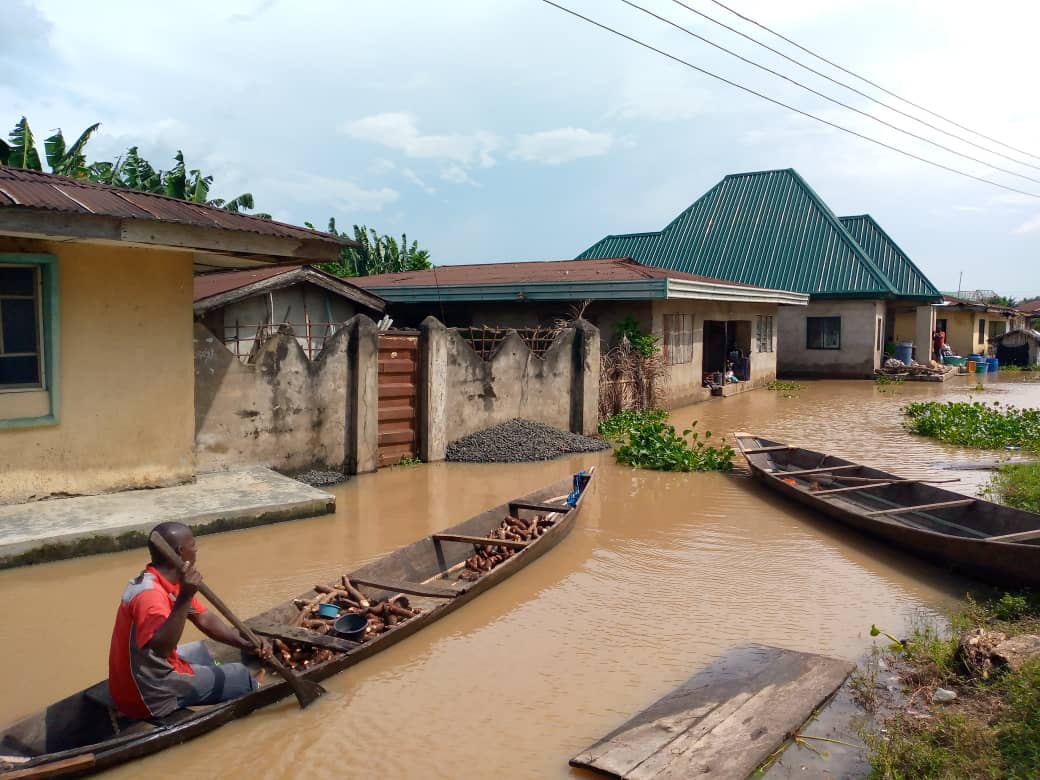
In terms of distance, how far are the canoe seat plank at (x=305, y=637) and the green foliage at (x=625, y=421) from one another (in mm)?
9983

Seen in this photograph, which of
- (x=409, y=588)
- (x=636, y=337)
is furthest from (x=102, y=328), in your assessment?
(x=636, y=337)

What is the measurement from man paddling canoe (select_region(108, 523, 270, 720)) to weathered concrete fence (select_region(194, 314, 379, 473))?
235 inches

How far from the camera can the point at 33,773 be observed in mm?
3701

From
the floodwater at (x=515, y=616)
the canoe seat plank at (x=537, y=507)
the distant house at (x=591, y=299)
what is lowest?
the floodwater at (x=515, y=616)

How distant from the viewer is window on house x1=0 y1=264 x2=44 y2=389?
26.4 ft

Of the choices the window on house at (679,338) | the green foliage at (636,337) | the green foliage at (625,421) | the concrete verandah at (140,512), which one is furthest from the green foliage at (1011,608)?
the window on house at (679,338)

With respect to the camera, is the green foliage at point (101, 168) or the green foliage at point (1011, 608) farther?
the green foliage at point (101, 168)

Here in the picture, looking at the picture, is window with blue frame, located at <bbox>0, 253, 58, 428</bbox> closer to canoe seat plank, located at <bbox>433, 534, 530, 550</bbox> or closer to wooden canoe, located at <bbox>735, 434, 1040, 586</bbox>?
canoe seat plank, located at <bbox>433, 534, 530, 550</bbox>

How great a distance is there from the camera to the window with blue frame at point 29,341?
26.4ft

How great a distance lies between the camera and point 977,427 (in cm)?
1556

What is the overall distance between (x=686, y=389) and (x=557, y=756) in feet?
53.3

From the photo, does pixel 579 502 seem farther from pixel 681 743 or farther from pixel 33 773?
pixel 33 773

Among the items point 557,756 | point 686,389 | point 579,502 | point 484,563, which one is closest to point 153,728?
point 557,756

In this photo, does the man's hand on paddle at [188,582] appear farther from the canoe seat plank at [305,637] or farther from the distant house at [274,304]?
the distant house at [274,304]
